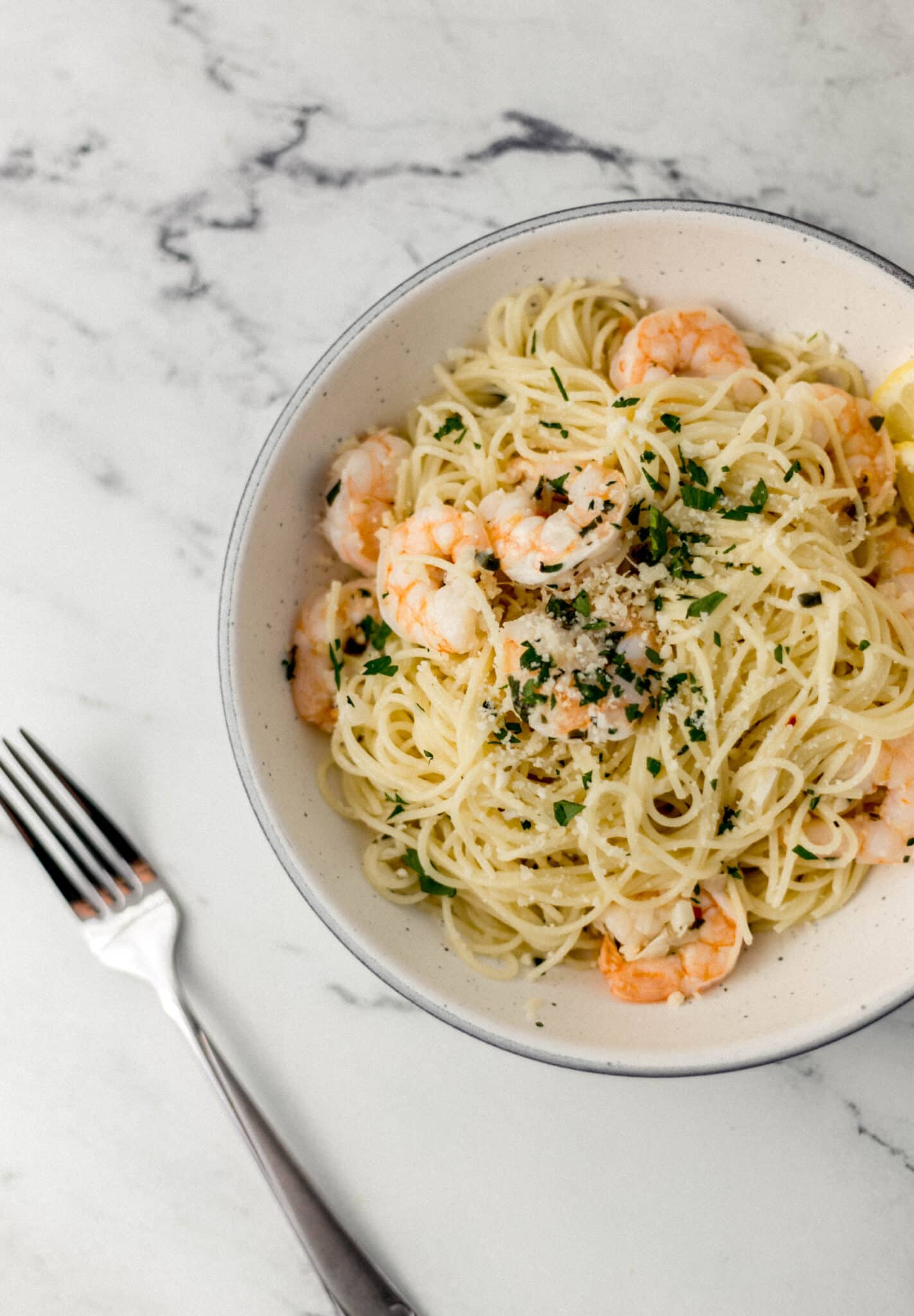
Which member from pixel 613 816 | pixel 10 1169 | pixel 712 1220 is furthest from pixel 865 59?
pixel 10 1169

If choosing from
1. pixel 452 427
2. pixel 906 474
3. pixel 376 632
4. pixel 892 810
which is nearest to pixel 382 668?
pixel 376 632

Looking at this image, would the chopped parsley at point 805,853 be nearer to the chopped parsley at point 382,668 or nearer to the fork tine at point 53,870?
the chopped parsley at point 382,668

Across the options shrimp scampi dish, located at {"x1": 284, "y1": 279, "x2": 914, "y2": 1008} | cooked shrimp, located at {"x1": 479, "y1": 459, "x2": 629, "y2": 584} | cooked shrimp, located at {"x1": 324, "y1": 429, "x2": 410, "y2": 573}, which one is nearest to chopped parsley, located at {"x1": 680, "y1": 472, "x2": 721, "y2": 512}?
shrimp scampi dish, located at {"x1": 284, "y1": 279, "x2": 914, "y2": 1008}

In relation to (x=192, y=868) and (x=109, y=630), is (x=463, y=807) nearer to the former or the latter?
(x=192, y=868)

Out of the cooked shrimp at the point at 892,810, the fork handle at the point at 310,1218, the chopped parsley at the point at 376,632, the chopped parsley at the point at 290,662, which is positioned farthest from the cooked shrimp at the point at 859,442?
the fork handle at the point at 310,1218

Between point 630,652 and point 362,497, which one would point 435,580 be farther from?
point 630,652

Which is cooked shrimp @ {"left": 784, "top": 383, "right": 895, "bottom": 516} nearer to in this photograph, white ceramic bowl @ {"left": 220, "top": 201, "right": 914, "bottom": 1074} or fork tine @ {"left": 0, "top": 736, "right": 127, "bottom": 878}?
white ceramic bowl @ {"left": 220, "top": 201, "right": 914, "bottom": 1074}

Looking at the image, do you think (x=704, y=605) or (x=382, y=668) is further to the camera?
(x=382, y=668)
